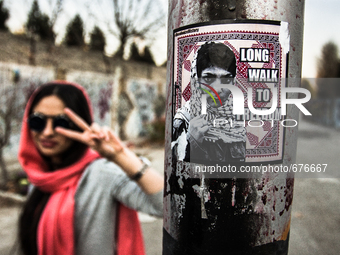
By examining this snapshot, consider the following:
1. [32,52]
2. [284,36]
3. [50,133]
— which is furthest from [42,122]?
[32,52]

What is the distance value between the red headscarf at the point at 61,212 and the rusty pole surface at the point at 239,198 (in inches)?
52.8

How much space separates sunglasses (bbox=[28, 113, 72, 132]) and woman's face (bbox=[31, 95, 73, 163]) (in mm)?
23

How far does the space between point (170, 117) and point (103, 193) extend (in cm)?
134

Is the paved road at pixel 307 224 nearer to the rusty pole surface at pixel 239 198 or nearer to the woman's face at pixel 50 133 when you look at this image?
the woman's face at pixel 50 133

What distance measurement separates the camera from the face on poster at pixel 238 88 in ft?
2.38

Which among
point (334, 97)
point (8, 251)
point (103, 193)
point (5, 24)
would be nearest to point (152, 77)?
point (5, 24)

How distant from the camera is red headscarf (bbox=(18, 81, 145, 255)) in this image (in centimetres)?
193

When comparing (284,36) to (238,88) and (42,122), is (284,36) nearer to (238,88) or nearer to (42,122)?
(238,88)

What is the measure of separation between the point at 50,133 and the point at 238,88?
178 centimetres

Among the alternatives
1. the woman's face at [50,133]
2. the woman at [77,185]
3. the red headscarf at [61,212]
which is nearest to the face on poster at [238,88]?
the woman at [77,185]

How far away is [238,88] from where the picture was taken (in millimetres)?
730

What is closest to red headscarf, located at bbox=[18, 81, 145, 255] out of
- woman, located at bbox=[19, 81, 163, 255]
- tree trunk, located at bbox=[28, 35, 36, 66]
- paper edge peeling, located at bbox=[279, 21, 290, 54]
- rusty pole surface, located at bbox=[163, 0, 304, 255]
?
woman, located at bbox=[19, 81, 163, 255]

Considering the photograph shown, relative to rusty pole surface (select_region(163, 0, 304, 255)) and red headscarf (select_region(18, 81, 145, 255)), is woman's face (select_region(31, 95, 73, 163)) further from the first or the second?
rusty pole surface (select_region(163, 0, 304, 255))

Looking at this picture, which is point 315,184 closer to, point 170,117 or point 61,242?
point 61,242
